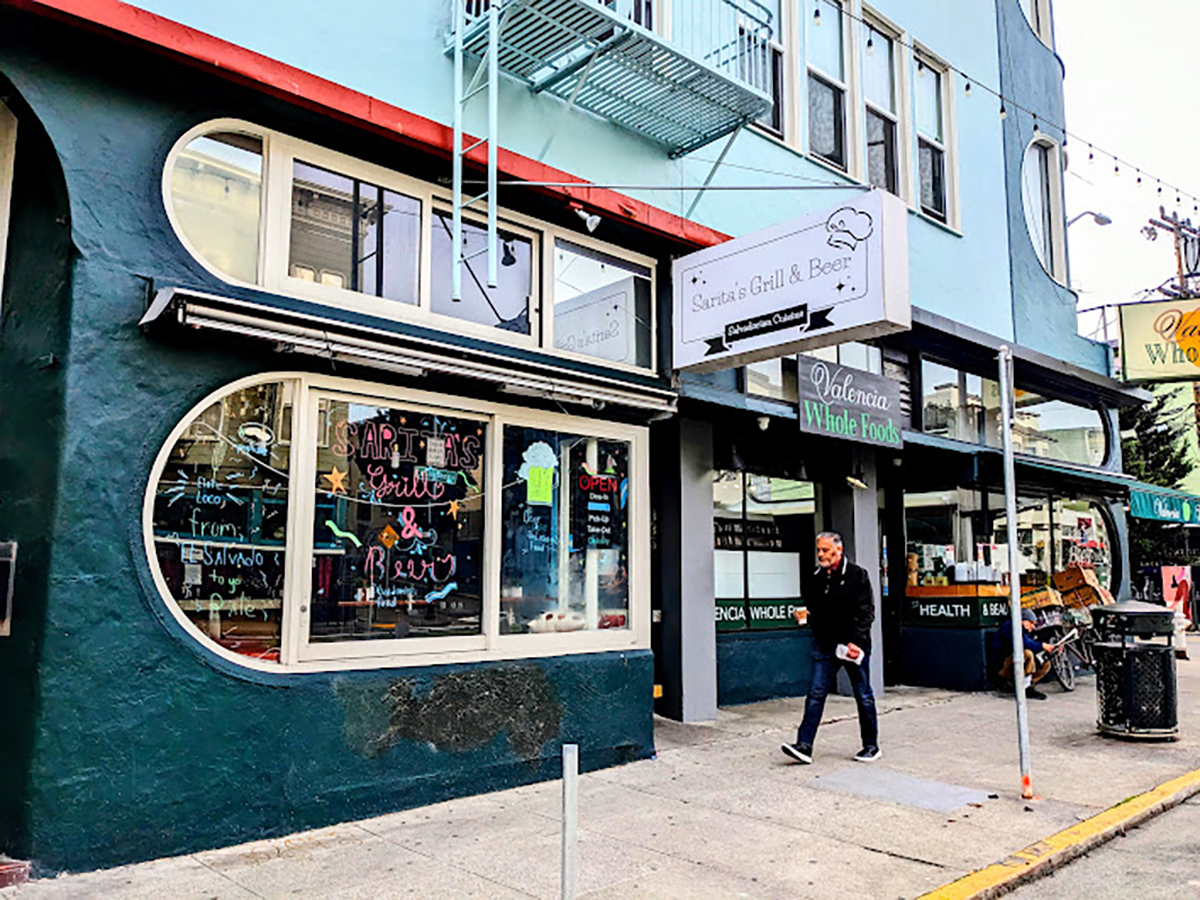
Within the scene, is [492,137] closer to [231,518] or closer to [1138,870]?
[231,518]

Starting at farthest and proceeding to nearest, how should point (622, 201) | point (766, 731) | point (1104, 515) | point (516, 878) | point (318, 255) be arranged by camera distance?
point (1104, 515)
point (766, 731)
point (622, 201)
point (318, 255)
point (516, 878)

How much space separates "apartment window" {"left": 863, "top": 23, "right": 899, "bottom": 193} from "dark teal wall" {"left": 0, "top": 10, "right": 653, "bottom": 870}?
857 centimetres

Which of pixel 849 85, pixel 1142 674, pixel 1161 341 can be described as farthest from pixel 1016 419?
pixel 1142 674

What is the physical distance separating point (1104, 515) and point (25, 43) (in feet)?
54.8

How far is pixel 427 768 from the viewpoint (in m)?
6.46

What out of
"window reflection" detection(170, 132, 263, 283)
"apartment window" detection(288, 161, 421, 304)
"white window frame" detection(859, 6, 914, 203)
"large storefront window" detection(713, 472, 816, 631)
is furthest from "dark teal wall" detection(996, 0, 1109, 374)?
"window reflection" detection(170, 132, 263, 283)

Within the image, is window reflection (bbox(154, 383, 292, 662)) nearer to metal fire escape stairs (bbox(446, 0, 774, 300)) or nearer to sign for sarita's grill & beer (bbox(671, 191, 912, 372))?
metal fire escape stairs (bbox(446, 0, 774, 300))

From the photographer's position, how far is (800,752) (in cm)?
782

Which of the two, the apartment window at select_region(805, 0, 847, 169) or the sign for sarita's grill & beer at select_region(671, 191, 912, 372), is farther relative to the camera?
the apartment window at select_region(805, 0, 847, 169)

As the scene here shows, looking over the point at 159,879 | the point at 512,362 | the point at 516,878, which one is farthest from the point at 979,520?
the point at 159,879

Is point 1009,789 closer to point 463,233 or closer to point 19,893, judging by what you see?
point 463,233

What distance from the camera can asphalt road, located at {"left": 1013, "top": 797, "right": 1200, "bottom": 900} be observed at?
5133mm

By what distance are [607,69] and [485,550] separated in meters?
3.95

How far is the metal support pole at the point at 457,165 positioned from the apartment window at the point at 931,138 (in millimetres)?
8020
